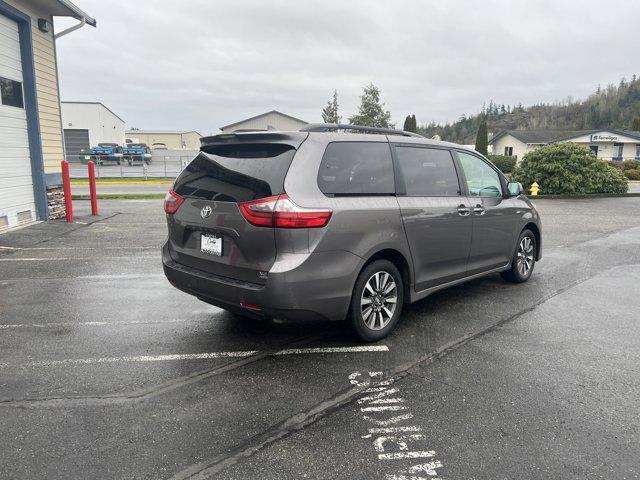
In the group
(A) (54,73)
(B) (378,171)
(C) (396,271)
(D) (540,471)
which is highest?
(A) (54,73)

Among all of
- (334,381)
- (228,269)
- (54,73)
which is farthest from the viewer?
(54,73)

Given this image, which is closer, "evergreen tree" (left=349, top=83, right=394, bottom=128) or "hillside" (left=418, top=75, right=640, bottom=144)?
"evergreen tree" (left=349, top=83, right=394, bottom=128)

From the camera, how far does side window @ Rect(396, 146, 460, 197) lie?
4.45 metres

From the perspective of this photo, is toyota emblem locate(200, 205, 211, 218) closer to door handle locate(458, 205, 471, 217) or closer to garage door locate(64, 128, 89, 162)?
door handle locate(458, 205, 471, 217)

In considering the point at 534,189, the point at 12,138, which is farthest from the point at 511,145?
the point at 12,138

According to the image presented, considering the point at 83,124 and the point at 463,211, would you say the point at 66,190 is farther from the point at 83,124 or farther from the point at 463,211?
the point at 83,124

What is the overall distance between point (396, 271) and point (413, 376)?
998 mm

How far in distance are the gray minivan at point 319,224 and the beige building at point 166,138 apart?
3280 inches

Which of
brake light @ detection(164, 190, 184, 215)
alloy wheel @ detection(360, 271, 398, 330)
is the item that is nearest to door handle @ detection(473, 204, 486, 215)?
alloy wheel @ detection(360, 271, 398, 330)

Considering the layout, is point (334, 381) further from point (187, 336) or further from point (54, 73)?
point (54, 73)

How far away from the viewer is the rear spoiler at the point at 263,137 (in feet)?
12.2

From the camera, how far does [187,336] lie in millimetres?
4301

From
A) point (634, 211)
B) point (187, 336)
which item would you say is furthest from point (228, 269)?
point (634, 211)

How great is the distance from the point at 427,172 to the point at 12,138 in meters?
8.92
